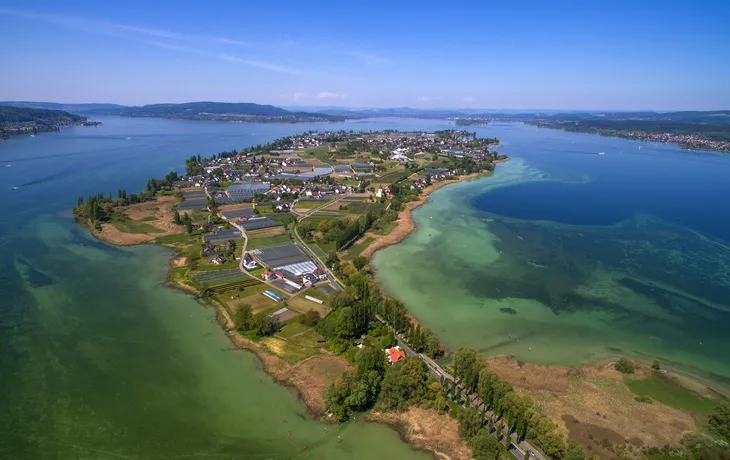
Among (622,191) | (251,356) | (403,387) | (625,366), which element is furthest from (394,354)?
(622,191)

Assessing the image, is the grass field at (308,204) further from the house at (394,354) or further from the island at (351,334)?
the house at (394,354)

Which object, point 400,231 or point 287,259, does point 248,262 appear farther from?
point 400,231

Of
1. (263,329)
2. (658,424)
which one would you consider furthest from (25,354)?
(658,424)

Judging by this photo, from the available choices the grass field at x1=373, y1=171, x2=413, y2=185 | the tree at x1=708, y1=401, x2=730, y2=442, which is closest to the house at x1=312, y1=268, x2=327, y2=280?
the tree at x1=708, y1=401, x2=730, y2=442

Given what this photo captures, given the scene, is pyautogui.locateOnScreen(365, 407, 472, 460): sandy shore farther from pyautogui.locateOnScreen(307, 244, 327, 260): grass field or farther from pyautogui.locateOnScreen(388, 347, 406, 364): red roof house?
pyautogui.locateOnScreen(307, 244, 327, 260): grass field

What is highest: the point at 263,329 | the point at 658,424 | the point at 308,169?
the point at 308,169

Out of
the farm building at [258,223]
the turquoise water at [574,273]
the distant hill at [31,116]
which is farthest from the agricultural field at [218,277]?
the distant hill at [31,116]

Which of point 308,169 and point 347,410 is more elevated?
point 308,169

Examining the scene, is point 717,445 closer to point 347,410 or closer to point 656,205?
point 347,410
